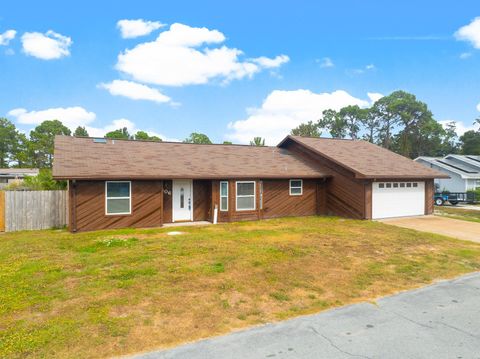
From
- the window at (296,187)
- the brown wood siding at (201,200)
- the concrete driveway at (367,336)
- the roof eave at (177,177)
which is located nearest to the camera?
the concrete driveway at (367,336)

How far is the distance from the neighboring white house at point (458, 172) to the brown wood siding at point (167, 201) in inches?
944

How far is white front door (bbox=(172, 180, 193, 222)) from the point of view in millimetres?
14672

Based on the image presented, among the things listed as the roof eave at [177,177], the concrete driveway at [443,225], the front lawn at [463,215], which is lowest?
the concrete driveway at [443,225]

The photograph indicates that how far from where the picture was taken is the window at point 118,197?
12.9 meters

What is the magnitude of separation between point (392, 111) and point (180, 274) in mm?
71076

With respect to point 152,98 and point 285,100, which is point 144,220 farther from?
point 285,100

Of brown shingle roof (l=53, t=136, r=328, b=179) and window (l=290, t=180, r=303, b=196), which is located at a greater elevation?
brown shingle roof (l=53, t=136, r=328, b=179)

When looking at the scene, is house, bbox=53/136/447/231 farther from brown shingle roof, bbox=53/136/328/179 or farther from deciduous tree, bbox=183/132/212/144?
deciduous tree, bbox=183/132/212/144

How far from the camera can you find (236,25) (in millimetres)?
18578

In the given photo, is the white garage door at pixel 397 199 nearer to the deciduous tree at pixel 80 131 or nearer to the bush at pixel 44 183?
the bush at pixel 44 183

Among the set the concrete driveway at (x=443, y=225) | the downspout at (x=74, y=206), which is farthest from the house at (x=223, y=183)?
the concrete driveway at (x=443, y=225)

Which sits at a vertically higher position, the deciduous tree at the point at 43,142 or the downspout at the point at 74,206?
the deciduous tree at the point at 43,142

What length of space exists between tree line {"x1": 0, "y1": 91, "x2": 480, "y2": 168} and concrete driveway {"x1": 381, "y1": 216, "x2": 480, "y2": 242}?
3726 cm

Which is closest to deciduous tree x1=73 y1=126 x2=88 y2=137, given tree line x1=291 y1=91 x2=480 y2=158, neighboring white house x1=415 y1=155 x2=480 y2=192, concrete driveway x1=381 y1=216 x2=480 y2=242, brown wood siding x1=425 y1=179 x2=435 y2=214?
tree line x1=291 y1=91 x2=480 y2=158
